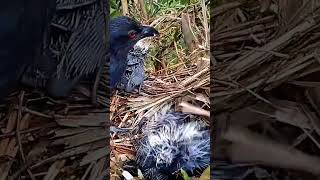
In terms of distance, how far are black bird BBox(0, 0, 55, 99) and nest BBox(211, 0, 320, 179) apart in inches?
15.0

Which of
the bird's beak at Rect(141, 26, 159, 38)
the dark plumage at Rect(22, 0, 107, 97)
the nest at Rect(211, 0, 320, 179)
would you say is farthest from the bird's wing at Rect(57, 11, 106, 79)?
the bird's beak at Rect(141, 26, 159, 38)

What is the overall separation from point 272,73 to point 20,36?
1.80 ft

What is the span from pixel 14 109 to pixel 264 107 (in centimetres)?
54

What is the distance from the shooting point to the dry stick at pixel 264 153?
51.3 inches

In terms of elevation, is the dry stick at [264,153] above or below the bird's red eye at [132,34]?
below

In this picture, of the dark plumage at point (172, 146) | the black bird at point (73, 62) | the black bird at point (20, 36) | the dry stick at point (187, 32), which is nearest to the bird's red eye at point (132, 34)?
the dry stick at point (187, 32)

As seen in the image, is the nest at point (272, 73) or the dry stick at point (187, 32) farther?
the dry stick at point (187, 32)

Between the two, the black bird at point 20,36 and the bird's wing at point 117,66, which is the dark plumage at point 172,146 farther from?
the black bird at point 20,36

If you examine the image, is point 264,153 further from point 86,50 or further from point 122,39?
point 122,39

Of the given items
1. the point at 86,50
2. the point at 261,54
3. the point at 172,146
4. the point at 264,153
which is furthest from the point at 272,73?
the point at 172,146

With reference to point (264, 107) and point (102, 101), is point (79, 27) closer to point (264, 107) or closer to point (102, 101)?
point (102, 101)

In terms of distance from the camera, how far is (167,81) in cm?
173

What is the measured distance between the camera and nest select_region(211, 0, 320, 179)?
50.7 inches

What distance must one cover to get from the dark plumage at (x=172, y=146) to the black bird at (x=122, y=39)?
19 centimetres
